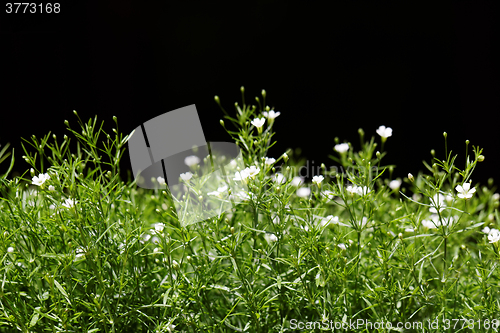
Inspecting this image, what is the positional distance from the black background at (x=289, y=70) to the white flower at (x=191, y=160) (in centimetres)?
92

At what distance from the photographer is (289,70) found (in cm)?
215

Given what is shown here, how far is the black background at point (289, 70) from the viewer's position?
Answer: 6.46 feet

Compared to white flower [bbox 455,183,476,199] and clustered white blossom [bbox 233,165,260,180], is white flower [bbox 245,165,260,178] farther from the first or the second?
white flower [bbox 455,183,476,199]

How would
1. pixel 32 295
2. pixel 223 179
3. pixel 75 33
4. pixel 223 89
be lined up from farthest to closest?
pixel 223 89, pixel 75 33, pixel 223 179, pixel 32 295

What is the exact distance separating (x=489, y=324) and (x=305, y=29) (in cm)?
166

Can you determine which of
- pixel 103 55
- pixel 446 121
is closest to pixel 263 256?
pixel 103 55

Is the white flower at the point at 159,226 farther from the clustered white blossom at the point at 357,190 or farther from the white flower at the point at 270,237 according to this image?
the clustered white blossom at the point at 357,190

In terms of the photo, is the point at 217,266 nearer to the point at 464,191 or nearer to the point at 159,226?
the point at 159,226

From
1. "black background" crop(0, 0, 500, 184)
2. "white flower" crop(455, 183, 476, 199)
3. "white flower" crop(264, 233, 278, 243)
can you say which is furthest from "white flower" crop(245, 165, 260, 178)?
"black background" crop(0, 0, 500, 184)

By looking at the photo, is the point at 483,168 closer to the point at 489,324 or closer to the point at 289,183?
the point at 489,324

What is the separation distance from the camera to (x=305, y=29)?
2123mm

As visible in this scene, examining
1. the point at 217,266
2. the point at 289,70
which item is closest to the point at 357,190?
the point at 217,266

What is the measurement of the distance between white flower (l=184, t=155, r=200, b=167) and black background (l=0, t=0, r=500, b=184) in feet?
3.03

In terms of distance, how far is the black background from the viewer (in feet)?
6.46
